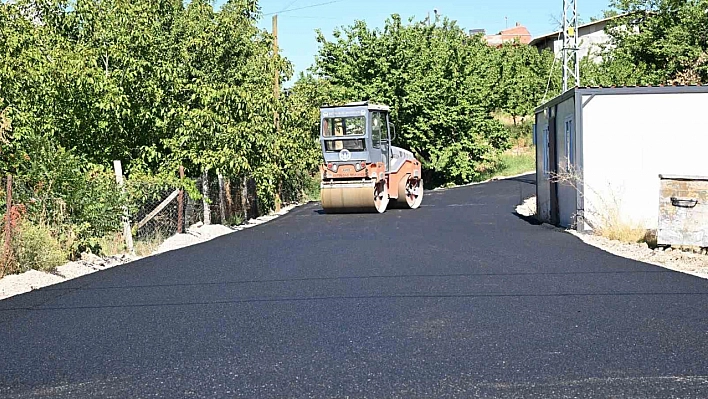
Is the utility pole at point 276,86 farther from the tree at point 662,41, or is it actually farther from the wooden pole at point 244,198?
the tree at point 662,41

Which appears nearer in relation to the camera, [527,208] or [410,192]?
[527,208]

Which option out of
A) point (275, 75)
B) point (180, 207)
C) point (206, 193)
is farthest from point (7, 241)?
point (275, 75)

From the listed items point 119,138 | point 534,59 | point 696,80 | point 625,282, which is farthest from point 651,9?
point 625,282

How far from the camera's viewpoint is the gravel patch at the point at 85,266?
520 inches

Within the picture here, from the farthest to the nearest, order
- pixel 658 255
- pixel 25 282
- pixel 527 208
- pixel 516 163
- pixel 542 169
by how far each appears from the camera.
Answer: pixel 516 163, pixel 527 208, pixel 542 169, pixel 658 255, pixel 25 282

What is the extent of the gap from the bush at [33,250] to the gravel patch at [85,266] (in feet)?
0.57

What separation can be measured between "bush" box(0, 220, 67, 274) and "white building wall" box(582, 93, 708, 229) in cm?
1129

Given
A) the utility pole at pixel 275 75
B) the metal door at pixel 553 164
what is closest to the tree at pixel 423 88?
the utility pole at pixel 275 75

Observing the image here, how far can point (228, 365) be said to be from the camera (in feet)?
25.9

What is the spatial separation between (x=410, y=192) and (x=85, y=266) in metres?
18.0

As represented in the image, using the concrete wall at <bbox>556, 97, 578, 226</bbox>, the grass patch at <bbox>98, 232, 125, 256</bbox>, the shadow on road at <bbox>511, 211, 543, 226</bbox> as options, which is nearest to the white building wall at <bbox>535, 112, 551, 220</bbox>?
the shadow on road at <bbox>511, 211, 543, 226</bbox>

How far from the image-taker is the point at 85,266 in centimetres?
1556

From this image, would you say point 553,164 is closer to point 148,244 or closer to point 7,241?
point 148,244

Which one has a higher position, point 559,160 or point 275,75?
point 275,75
